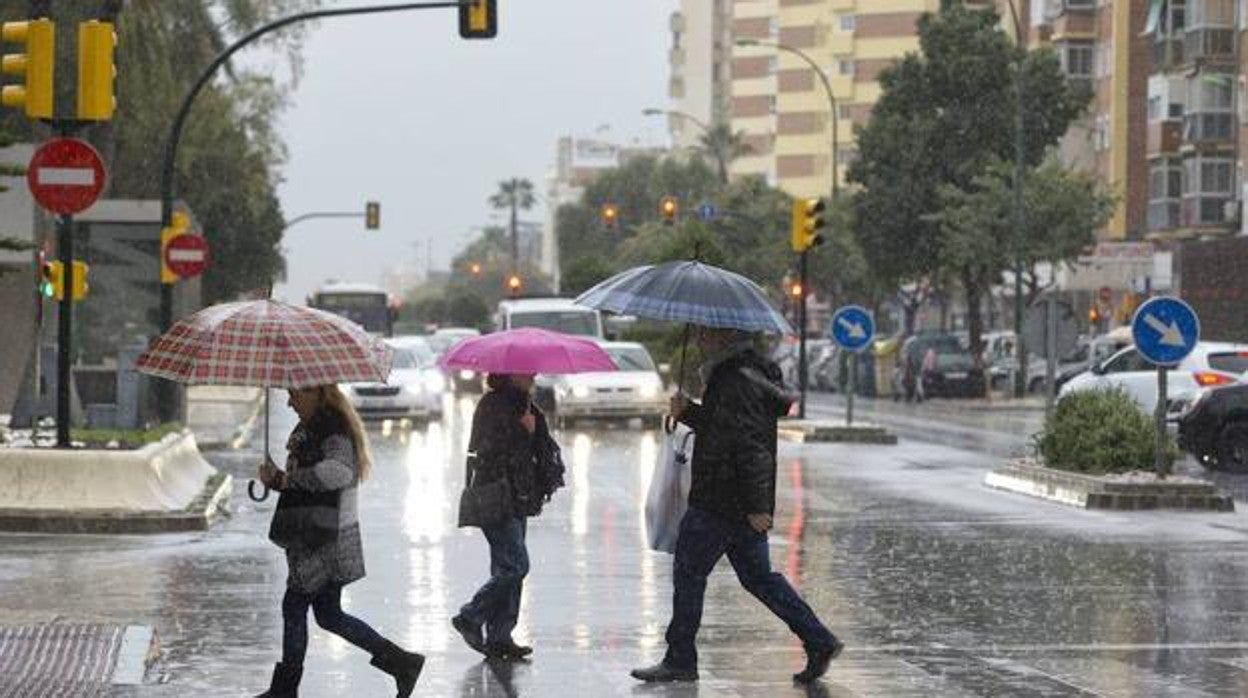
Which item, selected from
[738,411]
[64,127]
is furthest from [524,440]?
[64,127]

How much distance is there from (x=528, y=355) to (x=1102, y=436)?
13.8 meters

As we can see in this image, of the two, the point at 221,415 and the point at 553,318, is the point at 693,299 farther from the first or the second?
the point at 553,318

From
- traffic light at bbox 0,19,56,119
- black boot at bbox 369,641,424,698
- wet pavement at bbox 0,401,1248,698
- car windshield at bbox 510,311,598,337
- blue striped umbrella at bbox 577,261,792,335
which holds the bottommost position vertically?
wet pavement at bbox 0,401,1248,698

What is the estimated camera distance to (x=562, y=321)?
180 ft

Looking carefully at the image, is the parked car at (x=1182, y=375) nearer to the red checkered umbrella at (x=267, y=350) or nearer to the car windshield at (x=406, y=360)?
the car windshield at (x=406, y=360)

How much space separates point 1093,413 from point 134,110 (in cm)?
2617

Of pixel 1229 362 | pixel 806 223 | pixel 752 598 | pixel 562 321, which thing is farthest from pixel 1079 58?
pixel 752 598


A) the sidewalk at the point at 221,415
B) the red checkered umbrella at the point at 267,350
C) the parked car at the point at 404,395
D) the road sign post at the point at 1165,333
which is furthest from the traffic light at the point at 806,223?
the red checkered umbrella at the point at 267,350

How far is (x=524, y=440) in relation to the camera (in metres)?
13.7

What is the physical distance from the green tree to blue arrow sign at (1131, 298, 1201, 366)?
52.4 metres

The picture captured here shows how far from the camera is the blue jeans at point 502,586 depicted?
533 inches

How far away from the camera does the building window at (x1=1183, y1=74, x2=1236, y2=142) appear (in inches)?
3039

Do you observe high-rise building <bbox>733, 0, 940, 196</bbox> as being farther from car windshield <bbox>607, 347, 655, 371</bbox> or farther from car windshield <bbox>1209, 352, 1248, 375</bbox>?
car windshield <bbox>1209, 352, 1248, 375</bbox>

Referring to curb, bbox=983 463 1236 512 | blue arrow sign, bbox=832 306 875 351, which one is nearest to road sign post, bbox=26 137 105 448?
curb, bbox=983 463 1236 512
